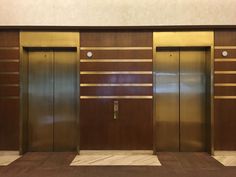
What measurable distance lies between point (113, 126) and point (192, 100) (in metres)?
2.13

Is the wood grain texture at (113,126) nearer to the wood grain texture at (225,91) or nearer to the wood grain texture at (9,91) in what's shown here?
the wood grain texture at (9,91)

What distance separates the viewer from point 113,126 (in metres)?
8.04

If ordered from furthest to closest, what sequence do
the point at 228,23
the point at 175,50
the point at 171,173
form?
the point at 175,50, the point at 228,23, the point at 171,173

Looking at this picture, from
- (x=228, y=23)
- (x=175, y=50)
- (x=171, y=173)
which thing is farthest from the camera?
(x=175, y=50)

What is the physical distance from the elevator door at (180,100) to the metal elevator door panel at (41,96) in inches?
109

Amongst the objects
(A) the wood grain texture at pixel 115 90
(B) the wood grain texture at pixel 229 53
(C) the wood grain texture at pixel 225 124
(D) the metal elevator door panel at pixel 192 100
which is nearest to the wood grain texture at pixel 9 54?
(A) the wood grain texture at pixel 115 90

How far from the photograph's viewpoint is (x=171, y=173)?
631 centimetres

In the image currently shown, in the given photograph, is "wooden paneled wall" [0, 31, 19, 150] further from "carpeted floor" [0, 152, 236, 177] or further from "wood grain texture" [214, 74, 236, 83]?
"wood grain texture" [214, 74, 236, 83]

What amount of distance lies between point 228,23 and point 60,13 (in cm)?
397

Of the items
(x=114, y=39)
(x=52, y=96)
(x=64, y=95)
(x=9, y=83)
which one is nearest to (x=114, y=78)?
(x=114, y=39)

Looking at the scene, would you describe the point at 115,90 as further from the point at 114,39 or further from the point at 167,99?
the point at 167,99

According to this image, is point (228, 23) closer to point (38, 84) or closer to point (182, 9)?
point (182, 9)

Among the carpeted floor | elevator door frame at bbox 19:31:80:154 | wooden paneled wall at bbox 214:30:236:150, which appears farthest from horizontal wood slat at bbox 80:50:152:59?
the carpeted floor

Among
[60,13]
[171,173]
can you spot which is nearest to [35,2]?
[60,13]
